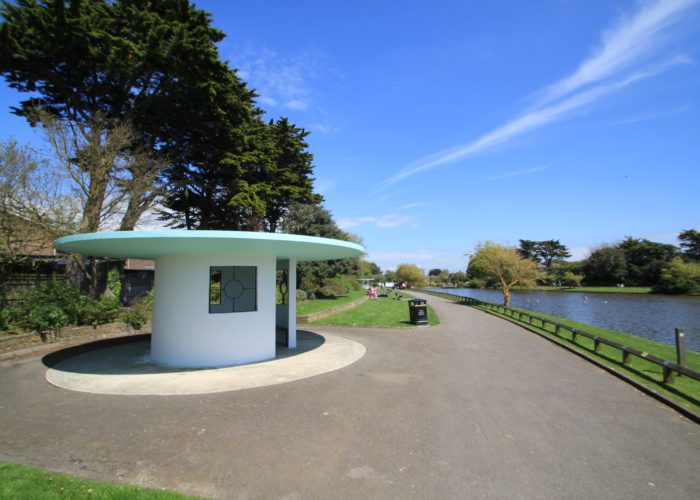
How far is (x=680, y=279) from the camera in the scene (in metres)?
50.5

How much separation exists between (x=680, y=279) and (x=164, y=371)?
2584 inches

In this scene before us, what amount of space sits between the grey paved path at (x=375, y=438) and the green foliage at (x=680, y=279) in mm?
58507

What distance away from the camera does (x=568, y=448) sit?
450 cm

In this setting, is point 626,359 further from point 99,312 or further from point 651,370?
point 99,312

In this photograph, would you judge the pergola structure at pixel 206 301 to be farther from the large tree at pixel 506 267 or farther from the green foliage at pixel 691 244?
the green foliage at pixel 691 244

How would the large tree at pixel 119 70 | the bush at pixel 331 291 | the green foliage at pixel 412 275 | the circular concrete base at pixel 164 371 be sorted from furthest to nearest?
the green foliage at pixel 412 275 < the bush at pixel 331 291 < the large tree at pixel 119 70 < the circular concrete base at pixel 164 371

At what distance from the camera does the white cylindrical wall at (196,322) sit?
28.6 ft

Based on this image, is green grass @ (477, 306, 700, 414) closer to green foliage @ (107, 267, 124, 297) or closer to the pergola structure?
the pergola structure

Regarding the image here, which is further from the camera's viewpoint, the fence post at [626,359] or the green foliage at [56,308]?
the green foliage at [56,308]

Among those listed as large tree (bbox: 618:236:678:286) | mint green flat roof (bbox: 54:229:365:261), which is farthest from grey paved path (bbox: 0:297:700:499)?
large tree (bbox: 618:236:678:286)

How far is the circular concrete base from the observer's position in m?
7.01

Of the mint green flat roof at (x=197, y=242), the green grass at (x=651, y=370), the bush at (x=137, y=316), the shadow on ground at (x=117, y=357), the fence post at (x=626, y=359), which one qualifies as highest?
the mint green flat roof at (x=197, y=242)

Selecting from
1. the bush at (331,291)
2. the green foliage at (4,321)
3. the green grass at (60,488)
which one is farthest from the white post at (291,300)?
the bush at (331,291)

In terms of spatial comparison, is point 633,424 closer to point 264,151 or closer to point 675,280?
point 264,151
